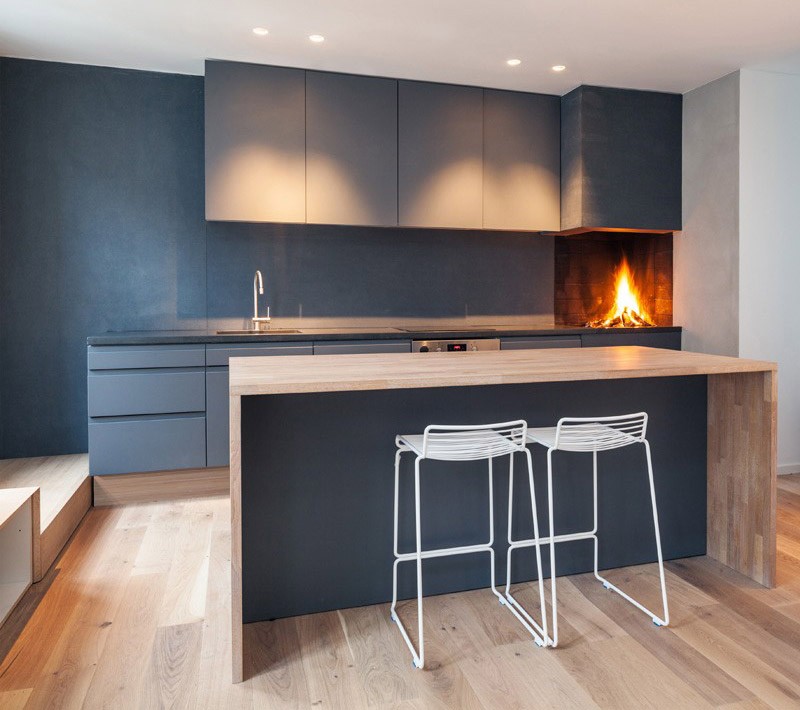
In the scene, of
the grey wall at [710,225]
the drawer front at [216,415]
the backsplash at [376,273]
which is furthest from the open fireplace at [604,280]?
the drawer front at [216,415]

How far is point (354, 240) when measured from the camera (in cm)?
444

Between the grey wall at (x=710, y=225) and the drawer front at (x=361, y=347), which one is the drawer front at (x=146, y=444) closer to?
the drawer front at (x=361, y=347)

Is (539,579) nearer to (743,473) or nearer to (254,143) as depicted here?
(743,473)

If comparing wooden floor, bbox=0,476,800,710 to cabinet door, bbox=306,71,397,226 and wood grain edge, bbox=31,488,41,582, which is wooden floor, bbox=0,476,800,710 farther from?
cabinet door, bbox=306,71,397,226

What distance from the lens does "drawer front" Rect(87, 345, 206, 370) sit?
3.44 metres

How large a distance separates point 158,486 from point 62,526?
727mm

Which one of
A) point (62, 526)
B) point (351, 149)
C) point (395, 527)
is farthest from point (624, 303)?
point (62, 526)

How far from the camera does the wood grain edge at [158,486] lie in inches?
140

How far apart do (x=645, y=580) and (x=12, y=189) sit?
4040 mm

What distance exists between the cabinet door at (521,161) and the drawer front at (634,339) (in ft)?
2.77

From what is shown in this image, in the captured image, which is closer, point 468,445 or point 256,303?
point 468,445

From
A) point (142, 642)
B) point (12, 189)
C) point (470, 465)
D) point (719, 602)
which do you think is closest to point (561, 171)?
point (470, 465)

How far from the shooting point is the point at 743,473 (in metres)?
2.62

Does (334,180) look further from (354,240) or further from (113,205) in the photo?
(113,205)
